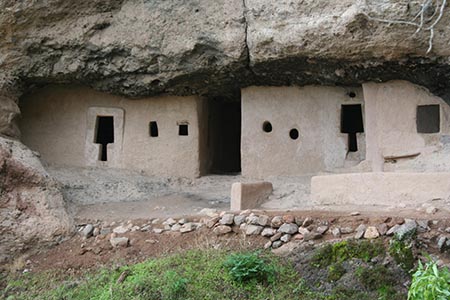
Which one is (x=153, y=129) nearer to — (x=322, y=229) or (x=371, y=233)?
(x=322, y=229)

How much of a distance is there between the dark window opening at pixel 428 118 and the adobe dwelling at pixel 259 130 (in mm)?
14

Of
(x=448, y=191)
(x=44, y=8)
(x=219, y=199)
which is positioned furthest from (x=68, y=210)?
(x=448, y=191)

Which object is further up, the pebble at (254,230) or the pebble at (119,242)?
the pebble at (254,230)

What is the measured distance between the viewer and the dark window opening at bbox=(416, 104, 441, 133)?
894 cm

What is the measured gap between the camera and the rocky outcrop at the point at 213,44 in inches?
313

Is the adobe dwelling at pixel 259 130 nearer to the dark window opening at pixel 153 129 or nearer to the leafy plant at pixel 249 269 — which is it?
the dark window opening at pixel 153 129

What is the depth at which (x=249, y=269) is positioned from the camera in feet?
19.5

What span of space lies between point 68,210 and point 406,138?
4.58 m

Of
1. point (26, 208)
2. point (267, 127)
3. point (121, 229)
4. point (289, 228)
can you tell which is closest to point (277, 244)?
point (289, 228)

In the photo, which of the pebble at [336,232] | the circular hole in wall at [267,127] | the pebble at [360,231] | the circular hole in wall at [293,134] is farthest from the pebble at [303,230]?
the circular hole in wall at [267,127]

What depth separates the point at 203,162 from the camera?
10.6 meters

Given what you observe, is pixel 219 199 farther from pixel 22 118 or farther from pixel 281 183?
pixel 22 118

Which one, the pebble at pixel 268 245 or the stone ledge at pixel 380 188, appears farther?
the stone ledge at pixel 380 188

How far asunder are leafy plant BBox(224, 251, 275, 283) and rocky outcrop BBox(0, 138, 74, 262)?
2605 mm
